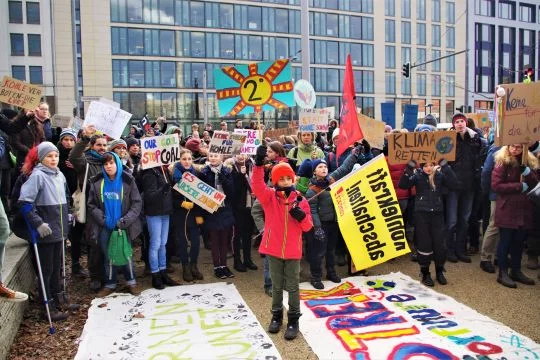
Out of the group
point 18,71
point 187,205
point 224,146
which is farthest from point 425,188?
point 18,71

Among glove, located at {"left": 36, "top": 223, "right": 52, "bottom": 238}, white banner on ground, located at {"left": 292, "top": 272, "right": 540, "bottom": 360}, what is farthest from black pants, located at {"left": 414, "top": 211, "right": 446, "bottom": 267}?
glove, located at {"left": 36, "top": 223, "right": 52, "bottom": 238}

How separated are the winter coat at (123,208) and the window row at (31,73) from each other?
46.4m

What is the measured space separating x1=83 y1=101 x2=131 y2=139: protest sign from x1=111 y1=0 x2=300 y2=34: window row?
4202 cm

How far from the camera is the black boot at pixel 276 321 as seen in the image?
199 inches

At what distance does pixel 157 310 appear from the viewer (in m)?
5.70

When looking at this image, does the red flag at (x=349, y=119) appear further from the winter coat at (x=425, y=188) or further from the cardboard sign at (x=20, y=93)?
the cardboard sign at (x=20, y=93)

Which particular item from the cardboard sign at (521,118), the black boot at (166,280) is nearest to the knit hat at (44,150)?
the black boot at (166,280)

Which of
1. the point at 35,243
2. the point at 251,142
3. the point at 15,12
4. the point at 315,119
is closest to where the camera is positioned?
the point at 35,243

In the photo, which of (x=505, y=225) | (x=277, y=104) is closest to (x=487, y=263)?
(x=505, y=225)

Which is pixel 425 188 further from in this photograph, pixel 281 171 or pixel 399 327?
pixel 281 171

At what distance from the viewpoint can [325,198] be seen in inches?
266

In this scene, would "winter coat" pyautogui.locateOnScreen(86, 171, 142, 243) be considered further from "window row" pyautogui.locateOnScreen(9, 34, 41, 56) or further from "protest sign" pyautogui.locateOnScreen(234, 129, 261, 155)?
"window row" pyautogui.locateOnScreen(9, 34, 41, 56)

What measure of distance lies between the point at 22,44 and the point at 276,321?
50599mm

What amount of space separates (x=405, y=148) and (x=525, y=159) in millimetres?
1478
